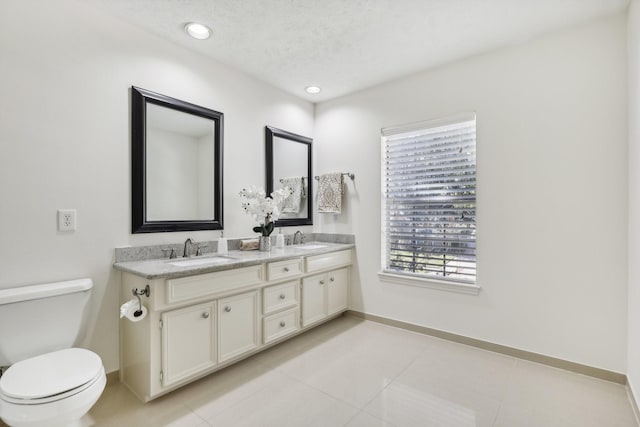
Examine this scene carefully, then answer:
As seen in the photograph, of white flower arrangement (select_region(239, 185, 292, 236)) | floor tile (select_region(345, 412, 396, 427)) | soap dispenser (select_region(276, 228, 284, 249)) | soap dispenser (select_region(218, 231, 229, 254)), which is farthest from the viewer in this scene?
soap dispenser (select_region(276, 228, 284, 249))

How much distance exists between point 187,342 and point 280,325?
812 mm

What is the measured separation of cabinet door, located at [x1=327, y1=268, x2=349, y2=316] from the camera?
10.3 ft

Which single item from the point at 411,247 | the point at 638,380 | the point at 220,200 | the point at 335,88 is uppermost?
the point at 335,88

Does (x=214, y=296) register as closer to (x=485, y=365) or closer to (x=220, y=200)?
(x=220, y=200)

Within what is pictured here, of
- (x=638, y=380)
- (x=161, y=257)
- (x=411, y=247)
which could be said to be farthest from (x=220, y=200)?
(x=638, y=380)

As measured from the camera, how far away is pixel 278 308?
259 centimetres

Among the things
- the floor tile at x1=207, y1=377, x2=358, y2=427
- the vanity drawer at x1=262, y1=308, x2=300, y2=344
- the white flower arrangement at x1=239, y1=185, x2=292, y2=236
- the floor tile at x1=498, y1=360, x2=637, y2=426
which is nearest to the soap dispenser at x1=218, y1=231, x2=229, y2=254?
the white flower arrangement at x1=239, y1=185, x2=292, y2=236

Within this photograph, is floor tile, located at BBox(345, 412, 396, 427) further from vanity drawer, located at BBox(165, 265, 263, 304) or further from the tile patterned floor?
vanity drawer, located at BBox(165, 265, 263, 304)

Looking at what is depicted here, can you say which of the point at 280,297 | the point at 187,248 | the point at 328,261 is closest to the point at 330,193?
the point at 328,261

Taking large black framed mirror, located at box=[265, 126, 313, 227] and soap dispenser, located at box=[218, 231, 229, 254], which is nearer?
soap dispenser, located at box=[218, 231, 229, 254]

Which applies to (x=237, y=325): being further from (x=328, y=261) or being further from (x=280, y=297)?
(x=328, y=261)

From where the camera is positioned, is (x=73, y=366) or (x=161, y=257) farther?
(x=161, y=257)

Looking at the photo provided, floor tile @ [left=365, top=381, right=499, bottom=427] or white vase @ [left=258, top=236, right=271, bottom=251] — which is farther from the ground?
white vase @ [left=258, top=236, right=271, bottom=251]

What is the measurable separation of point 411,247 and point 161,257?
219cm
